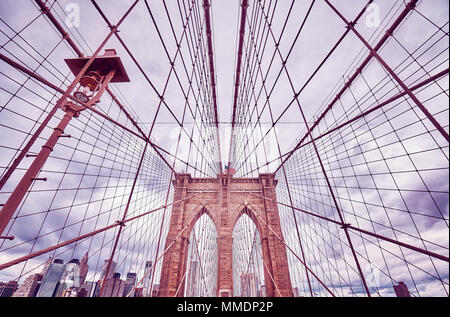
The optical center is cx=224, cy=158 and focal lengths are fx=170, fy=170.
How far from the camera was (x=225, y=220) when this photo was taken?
40.4 feet

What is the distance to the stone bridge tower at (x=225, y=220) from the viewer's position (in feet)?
35.8

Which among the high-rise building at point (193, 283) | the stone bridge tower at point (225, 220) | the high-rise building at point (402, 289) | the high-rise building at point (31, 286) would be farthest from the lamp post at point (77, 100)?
the high-rise building at point (31, 286)

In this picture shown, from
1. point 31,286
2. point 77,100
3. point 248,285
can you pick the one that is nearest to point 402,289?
point 77,100

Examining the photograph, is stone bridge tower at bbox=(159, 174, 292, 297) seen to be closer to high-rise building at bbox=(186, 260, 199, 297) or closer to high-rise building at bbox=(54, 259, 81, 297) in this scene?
high-rise building at bbox=(186, 260, 199, 297)

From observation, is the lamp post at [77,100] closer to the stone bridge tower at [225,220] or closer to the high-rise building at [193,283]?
the stone bridge tower at [225,220]

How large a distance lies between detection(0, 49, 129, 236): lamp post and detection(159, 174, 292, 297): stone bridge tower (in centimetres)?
734

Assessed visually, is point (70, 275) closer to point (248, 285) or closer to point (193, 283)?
point (248, 285)

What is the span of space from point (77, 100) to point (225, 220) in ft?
36.3

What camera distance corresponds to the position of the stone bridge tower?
10.9 metres

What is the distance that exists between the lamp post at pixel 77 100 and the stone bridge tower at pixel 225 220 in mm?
7345
